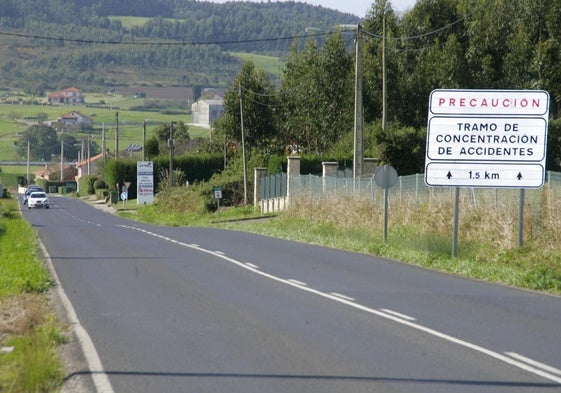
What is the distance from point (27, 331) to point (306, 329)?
3251 mm

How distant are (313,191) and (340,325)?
107ft

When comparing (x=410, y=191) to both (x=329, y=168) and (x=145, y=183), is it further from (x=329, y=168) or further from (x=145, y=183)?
(x=145, y=183)

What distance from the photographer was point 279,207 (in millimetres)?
59219

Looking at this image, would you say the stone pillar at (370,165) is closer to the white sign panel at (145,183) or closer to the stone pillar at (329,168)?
the stone pillar at (329,168)

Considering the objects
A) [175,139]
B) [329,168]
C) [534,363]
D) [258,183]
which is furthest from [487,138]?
[175,139]

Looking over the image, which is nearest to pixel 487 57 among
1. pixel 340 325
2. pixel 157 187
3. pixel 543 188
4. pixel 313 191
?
pixel 313 191

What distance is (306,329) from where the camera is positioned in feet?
43.1

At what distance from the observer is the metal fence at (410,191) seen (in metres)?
26.2

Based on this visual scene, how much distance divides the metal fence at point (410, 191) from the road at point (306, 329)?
4.91 m

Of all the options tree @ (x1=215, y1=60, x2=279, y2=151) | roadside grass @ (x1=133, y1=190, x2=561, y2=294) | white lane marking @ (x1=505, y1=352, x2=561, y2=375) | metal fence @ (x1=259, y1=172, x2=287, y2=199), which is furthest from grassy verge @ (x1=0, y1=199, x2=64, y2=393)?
tree @ (x1=215, y1=60, x2=279, y2=151)

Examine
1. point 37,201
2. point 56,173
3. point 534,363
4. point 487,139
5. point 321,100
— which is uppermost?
point 321,100

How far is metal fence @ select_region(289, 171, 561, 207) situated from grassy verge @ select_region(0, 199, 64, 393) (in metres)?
11.6

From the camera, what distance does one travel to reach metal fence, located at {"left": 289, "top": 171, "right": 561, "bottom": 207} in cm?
2621

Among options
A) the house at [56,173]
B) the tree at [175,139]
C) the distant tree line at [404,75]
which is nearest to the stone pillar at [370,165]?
the distant tree line at [404,75]
